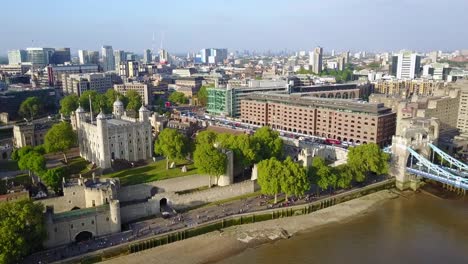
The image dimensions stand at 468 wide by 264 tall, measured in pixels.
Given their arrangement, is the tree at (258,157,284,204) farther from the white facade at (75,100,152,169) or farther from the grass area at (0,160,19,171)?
the grass area at (0,160,19,171)

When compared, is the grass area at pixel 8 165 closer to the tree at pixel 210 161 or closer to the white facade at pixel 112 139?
the white facade at pixel 112 139

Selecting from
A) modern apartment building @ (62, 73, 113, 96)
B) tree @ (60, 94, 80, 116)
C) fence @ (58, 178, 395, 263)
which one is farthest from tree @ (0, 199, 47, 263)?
modern apartment building @ (62, 73, 113, 96)

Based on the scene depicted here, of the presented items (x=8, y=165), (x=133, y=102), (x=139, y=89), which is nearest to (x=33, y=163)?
(x=8, y=165)

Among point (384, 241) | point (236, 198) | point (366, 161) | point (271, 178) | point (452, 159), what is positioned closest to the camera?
point (384, 241)

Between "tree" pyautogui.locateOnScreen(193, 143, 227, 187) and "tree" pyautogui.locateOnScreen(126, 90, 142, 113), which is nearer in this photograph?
"tree" pyautogui.locateOnScreen(193, 143, 227, 187)

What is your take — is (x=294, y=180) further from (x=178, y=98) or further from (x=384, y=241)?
(x=178, y=98)

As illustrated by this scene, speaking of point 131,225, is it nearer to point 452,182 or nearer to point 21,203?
point 21,203
